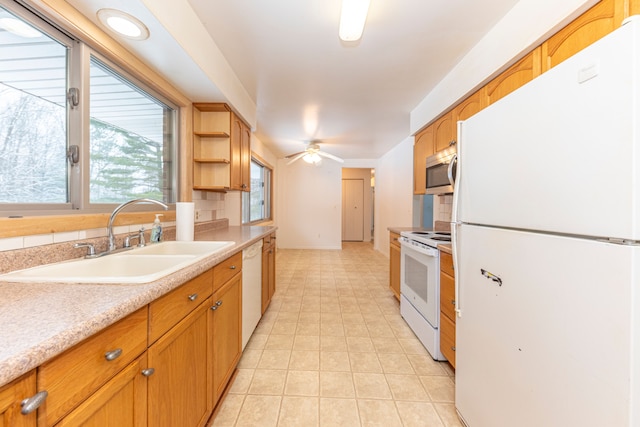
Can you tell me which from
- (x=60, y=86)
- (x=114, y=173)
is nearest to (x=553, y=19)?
(x=60, y=86)

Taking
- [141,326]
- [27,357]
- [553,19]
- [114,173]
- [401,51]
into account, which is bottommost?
[141,326]

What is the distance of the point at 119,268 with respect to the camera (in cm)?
134

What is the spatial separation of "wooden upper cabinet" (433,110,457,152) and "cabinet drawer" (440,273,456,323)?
1179 mm

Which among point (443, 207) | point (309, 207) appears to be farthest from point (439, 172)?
point (309, 207)

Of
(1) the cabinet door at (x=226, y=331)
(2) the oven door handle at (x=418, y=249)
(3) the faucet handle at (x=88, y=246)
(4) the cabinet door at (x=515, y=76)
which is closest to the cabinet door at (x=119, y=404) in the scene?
(1) the cabinet door at (x=226, y=331)

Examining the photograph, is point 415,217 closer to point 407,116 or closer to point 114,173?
point 407,116

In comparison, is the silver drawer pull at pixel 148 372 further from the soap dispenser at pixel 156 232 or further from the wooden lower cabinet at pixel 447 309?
the wooden lower cabinet at pixel 447 309

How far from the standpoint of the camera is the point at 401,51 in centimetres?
203

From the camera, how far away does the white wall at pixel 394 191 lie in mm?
4594

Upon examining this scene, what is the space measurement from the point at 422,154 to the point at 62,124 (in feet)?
9.60

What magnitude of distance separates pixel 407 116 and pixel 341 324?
2.73 m

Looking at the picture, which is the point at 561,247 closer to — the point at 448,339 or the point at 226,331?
the point at 448,339

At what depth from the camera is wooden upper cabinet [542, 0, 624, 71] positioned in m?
1.07

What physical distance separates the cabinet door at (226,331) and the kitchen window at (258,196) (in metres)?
2.77
